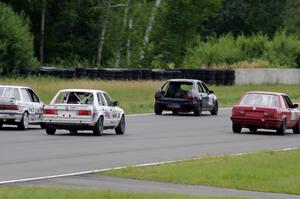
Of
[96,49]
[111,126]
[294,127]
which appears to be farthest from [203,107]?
[96,49]

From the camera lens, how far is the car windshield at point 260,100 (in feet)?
108

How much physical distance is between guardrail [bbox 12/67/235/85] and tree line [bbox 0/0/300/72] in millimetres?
8396

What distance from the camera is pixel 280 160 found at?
21.8 m

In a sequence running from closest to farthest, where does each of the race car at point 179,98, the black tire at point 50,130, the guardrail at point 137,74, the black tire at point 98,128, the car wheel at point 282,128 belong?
the black tire at point 98,128 → the black tire at point 50,130 → the car wheel at point 282,128 → the race car at point 179,98 → the guardrail at point 137,74

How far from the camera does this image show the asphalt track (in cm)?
2005

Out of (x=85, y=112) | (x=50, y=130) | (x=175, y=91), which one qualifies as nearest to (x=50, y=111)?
(x=50, y=130)

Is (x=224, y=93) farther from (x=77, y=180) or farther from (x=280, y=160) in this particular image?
(x=77, y=180)

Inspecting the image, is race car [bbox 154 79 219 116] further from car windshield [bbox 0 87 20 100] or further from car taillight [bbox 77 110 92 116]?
car taillight [bbox 77 110 92 116]

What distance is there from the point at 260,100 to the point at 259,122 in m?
1.04

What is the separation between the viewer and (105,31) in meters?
79.2

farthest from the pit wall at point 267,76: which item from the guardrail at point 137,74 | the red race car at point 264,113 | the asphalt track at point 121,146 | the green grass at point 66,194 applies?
the green grass at point 66,194

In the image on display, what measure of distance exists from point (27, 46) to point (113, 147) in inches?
1635

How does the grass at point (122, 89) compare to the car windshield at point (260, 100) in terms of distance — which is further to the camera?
the grass at point (122, 89)

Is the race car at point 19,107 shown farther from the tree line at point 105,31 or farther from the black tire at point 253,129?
the tree line at point 105,31
